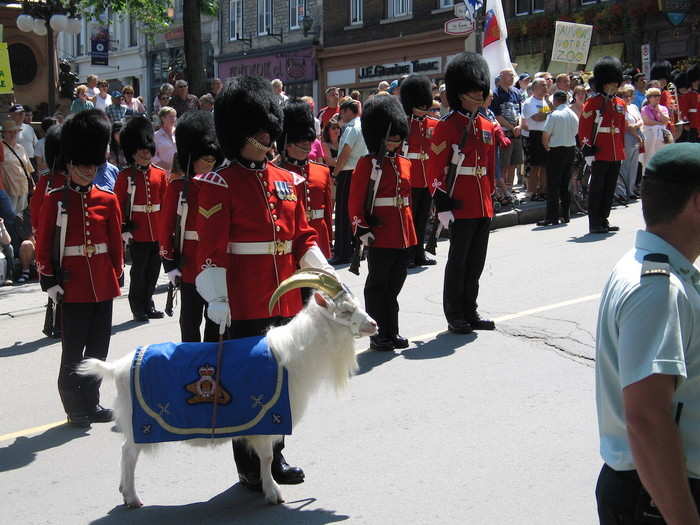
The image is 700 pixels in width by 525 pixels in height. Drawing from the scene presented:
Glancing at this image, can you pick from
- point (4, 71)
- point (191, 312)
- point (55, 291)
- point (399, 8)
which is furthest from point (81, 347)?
point (399, 8)

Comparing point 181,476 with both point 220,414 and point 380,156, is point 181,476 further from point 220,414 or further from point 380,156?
point 380,156

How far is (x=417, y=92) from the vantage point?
10.1 meters

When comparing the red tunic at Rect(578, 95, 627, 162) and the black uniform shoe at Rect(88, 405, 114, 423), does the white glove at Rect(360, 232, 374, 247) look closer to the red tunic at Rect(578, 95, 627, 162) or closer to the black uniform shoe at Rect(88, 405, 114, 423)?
the black uniform shoe at Rect(88, 405, 114, 423)

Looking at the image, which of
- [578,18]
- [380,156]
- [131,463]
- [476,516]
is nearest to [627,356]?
[476,516]

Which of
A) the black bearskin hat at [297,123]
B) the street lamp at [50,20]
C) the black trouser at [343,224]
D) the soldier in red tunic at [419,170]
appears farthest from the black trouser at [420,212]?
the street lamp at [50,20]

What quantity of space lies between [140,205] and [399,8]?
83.4 feet

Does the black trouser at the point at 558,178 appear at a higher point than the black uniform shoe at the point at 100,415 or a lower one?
higher

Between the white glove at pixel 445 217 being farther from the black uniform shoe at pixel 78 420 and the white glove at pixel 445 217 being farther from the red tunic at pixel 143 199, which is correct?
the black uniform shoe at pixel 78 420

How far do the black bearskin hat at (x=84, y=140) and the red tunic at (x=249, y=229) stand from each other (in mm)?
1764

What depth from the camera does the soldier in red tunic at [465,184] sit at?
25.4 ft

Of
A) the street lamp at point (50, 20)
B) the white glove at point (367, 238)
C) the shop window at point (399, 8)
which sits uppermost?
the shop window at point (399, 8)

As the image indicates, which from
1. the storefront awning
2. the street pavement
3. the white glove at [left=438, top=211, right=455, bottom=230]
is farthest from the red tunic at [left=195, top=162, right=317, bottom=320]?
the storefront awning

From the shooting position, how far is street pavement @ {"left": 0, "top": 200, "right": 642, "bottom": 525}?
172 inches

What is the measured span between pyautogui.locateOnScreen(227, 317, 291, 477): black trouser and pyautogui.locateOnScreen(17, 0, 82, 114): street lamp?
1109 centimetres
